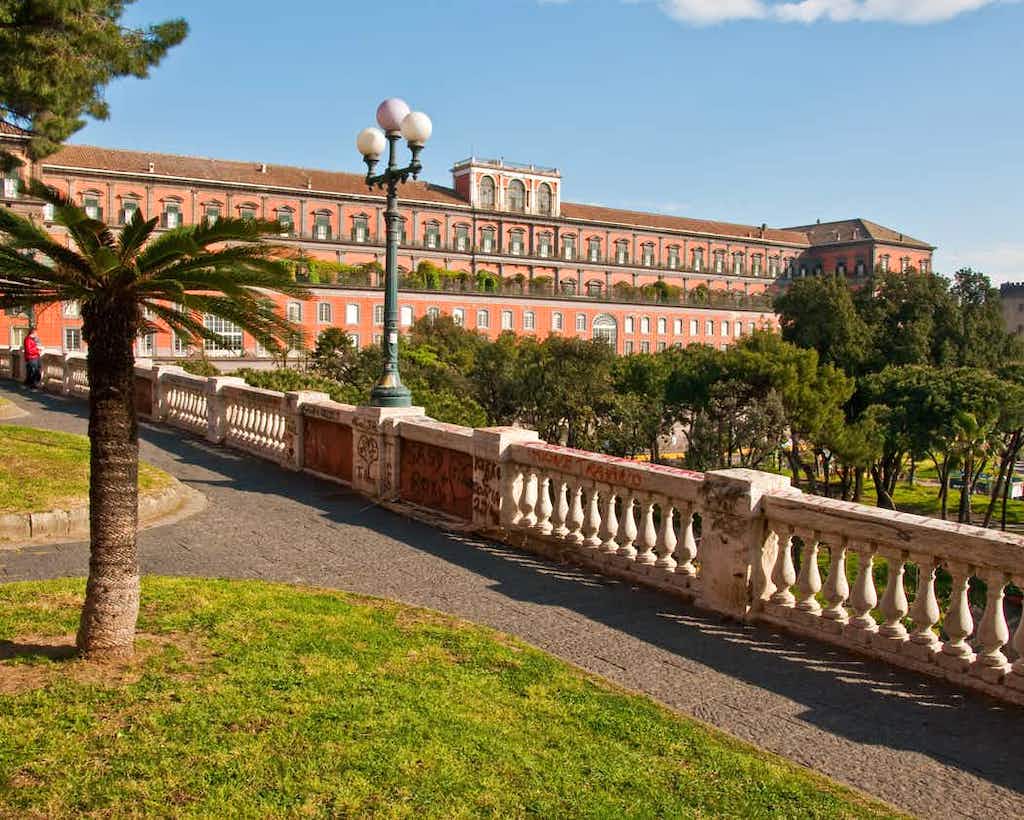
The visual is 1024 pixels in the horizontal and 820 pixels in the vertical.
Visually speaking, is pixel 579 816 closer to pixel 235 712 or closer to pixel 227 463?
pixel 235 712

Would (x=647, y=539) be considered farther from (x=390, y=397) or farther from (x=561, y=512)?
(x=390, y=397)

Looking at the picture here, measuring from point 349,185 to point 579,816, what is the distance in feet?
281

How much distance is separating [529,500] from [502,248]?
8643cm

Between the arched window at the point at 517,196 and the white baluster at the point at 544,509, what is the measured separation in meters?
88.6

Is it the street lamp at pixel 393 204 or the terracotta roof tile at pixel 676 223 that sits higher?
the terracotta roof tile at pixel 676 223

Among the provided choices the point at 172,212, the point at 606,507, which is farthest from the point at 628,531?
the point at 172,212

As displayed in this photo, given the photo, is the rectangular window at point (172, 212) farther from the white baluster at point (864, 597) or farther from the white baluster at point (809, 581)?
the white baluster at point (864, 597)

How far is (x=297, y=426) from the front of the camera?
1233 centimetres

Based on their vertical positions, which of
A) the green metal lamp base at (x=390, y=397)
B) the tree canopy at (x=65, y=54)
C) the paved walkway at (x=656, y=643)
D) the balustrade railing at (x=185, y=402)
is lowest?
the paved walkway at (x=656, y=643)

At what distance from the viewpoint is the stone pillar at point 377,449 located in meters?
10.4

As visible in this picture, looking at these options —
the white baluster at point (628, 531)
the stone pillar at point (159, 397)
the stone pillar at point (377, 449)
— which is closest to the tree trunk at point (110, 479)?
the white baluster at point (628, 531)

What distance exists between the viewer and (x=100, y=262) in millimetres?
4586

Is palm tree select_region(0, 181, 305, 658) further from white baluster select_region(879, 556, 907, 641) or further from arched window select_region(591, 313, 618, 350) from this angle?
arched window select_region(591, 313, 618, 350)

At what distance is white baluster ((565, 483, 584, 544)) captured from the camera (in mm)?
7977
